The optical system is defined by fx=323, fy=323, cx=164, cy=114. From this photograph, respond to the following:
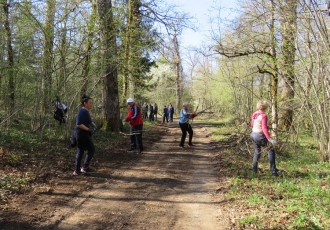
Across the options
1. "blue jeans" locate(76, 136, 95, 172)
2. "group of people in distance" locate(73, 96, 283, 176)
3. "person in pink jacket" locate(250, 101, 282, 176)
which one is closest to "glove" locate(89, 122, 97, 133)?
"group of people in distance" locate(73, 96, 283, 176)

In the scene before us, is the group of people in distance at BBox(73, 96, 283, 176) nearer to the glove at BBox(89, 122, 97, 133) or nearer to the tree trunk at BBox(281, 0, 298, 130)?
the glove at BBox(89, 122, 97, 133)

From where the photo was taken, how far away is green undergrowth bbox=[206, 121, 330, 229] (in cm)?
515

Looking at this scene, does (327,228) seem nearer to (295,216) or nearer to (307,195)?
(295,216)

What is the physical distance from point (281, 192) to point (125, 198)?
3200mm

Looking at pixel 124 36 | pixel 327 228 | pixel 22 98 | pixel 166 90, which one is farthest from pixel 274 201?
pixel 166 90

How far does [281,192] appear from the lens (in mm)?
6676

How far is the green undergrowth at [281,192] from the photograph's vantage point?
5.15m

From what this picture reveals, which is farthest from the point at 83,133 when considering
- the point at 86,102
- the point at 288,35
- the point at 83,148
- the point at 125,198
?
the point at 288,35

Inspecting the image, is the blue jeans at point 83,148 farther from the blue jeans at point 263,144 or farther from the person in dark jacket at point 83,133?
the blue jeans at point 263,144

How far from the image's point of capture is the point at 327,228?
479 cm

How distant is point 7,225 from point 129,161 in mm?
5173

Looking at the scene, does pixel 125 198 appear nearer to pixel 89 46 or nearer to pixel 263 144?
pixel 263 144

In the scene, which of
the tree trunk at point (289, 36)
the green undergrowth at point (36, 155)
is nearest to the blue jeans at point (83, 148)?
the green undergrowth at point (36, 155)

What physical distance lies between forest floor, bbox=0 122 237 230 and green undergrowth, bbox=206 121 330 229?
1.01 ft
